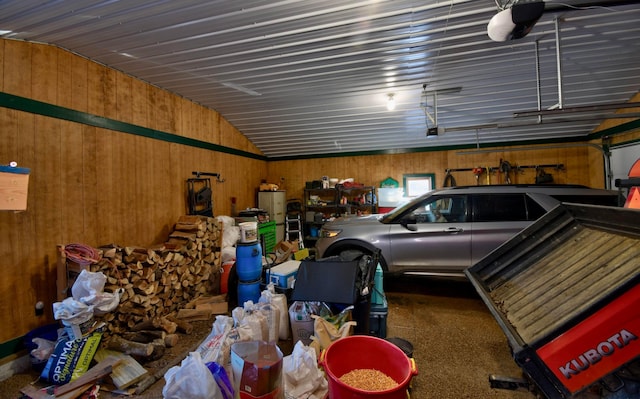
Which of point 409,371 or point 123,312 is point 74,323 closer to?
point 123,312

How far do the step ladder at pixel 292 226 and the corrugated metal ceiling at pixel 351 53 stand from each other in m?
2.62

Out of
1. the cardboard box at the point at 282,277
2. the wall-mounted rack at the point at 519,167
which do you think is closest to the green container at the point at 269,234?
the cardboard box at the point at 282,277

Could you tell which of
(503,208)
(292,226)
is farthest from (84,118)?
(503,208)

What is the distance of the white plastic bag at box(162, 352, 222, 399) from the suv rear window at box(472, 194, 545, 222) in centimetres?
341

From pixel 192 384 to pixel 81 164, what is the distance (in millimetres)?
2823

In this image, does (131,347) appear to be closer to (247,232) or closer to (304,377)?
(247,232)

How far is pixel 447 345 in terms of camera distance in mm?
2574

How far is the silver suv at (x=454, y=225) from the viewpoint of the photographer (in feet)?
10.9

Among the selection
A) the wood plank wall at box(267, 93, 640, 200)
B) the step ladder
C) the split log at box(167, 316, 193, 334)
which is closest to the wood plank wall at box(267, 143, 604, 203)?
the wood plank wall at box(267, 93, 640, 200)

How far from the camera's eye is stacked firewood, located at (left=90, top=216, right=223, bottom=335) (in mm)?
2727

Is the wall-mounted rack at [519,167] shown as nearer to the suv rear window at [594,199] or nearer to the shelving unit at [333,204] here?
the shelving unit at [333,204]

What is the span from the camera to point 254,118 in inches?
208

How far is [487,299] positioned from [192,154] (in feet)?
14.8

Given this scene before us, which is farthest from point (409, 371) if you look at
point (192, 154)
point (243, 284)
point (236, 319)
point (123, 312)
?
point (192, 154)
